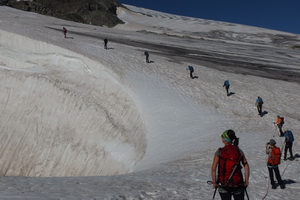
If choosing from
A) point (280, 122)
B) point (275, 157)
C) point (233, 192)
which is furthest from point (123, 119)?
point (233, 192)

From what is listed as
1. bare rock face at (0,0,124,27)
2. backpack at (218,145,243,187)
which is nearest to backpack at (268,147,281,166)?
backpack at (218,145,243,187)

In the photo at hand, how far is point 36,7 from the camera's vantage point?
248 feet

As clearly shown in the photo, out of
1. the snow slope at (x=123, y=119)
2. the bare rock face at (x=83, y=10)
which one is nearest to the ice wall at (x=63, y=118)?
the snow slope at (x=123, y=119)

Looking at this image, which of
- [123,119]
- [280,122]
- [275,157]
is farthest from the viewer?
[123,119]

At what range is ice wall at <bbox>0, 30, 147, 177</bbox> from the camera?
19.0 m

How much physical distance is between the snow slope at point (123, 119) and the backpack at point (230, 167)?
280cm

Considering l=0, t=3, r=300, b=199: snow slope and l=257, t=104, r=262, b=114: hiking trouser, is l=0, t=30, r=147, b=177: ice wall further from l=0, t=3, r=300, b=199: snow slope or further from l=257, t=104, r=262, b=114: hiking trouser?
l=257, t=104, r=262, b=114: hiking trouser

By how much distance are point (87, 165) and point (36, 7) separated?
2610 inches

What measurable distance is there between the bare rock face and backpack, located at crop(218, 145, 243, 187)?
76.9 metres

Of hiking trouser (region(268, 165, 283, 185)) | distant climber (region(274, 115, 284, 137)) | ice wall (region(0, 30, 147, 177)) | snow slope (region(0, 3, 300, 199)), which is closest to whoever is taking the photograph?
hiking trouser (region(268, 165, 283, 185))

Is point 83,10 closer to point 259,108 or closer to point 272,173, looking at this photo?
point 259,108

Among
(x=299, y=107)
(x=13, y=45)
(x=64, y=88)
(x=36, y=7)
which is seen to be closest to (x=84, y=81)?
(x=64, y=88)

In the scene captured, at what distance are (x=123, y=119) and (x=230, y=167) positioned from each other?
15.1 metres

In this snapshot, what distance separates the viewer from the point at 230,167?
4750 millimetres
